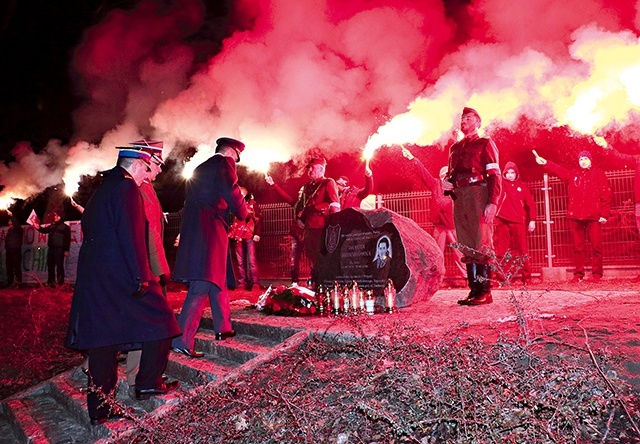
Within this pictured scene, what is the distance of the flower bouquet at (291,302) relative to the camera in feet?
21.8

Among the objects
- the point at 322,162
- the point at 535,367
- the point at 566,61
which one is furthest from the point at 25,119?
the point at 535,367

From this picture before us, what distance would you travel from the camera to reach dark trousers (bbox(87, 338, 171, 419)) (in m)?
4.27

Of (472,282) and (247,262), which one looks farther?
(247,262)

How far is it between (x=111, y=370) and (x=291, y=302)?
273 cm

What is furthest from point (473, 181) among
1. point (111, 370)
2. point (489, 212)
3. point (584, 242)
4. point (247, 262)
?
point (247, 262)

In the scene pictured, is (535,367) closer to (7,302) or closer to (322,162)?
(322,162)

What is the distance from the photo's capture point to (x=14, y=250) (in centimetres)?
1825

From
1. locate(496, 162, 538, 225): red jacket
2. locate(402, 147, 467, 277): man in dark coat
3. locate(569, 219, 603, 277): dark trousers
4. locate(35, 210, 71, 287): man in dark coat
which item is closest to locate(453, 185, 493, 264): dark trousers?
locate(496, 162, 538, 225): red jacket

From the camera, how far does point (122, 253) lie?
431 cm

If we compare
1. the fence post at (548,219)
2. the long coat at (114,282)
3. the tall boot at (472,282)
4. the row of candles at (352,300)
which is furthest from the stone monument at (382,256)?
the fence post at (548,219)

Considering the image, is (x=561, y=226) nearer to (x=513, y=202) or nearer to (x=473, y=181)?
(x=513, y=202)

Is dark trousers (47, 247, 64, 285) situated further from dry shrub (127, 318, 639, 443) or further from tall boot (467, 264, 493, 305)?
dry shrub (127, 318, 639, 443)

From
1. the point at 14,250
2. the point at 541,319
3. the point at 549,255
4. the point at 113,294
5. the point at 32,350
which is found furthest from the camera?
the point at 14,250

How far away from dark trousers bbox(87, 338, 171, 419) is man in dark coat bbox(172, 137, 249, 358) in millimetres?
866
